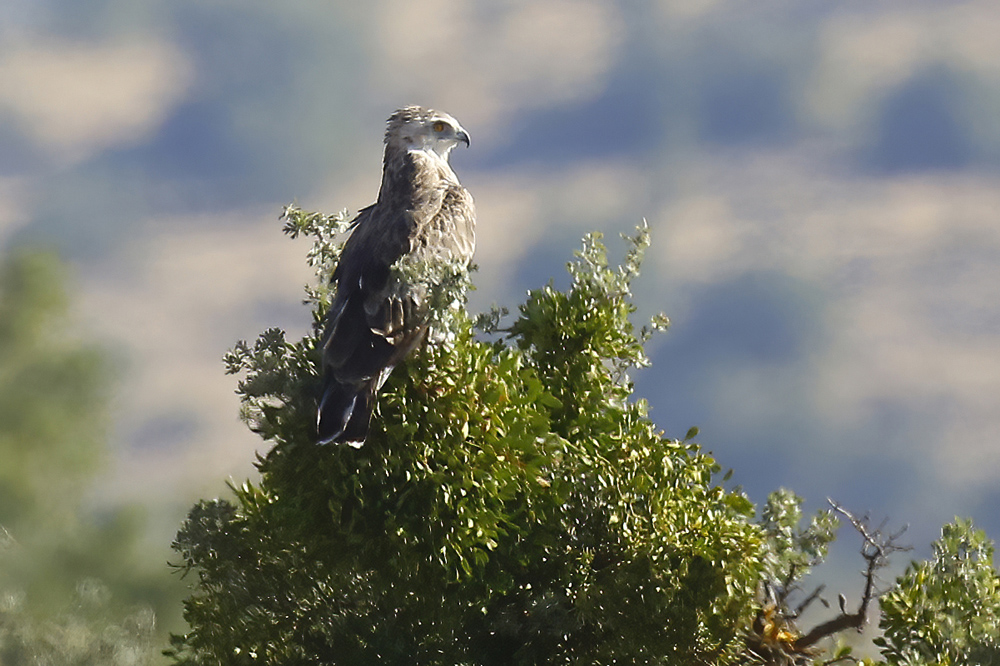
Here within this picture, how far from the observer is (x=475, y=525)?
6188 mm

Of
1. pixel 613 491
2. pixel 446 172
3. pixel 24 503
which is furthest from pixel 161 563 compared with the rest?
pixel 613 491

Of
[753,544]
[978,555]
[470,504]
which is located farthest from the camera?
[978,555]

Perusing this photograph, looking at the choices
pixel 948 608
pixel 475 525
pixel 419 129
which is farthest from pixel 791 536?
pixel 419 129

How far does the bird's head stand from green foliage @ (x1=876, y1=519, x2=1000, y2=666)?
17.1ft

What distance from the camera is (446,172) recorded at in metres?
8.76

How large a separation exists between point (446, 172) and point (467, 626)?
3.87m

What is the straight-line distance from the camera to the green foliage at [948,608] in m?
6.93

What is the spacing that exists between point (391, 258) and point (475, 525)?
6.47 ft

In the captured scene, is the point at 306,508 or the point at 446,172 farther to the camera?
the point at 446,172

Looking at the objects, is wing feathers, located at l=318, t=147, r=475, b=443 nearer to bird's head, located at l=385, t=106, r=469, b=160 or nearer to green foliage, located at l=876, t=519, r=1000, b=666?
bird's head, located at l=385, t=106, r=469, b=160

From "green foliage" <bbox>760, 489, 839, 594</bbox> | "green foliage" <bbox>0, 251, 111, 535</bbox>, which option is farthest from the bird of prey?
"green foliage" <bbox>0, 251, 111, 535</bbox>

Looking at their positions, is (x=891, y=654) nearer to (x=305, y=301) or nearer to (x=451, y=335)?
(x=451, y=335)

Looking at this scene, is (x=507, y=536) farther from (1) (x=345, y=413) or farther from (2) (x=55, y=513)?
(2) (x=55, y=513)

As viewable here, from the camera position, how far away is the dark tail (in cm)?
591
